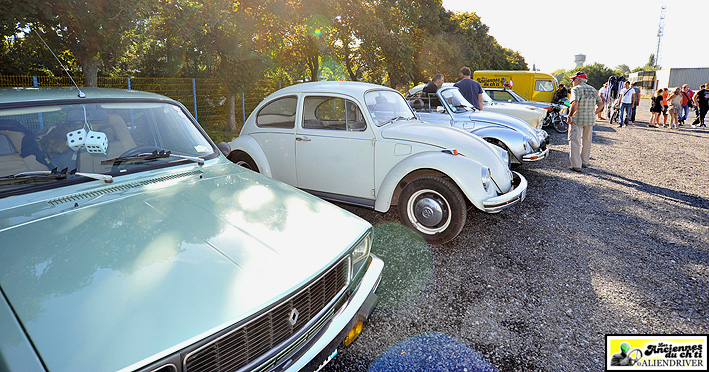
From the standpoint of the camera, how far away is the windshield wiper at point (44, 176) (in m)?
2.13

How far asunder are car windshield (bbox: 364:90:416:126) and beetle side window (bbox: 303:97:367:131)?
19cm

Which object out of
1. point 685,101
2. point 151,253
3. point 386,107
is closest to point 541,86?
point 685,101

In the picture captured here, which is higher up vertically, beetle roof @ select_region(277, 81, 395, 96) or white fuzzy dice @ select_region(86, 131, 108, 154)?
beetle roof @ select_region(277, 81, 395, 96)

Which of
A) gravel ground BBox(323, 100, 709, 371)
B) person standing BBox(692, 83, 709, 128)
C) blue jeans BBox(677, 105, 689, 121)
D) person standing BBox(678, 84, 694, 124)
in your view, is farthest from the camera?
blue jeans BBox(677, 105, 689, 121)

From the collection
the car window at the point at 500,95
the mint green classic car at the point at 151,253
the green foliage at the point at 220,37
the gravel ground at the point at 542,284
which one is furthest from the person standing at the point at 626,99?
the mint green classic car at the point at 151,253

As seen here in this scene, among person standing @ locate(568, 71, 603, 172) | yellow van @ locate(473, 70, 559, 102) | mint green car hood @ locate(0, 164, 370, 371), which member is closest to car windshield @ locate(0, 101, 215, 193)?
mint green car hood @ locate(0, 164, 370, 371)

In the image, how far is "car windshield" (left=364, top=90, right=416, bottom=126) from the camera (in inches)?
188

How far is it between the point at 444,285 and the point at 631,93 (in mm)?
17014

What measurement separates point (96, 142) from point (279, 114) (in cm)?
282

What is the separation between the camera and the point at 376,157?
457 cm

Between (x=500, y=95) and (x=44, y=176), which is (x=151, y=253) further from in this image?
(x=500, y=95)

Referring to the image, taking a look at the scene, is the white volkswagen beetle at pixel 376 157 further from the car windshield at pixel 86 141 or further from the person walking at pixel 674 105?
the person walking at pixel 674 105

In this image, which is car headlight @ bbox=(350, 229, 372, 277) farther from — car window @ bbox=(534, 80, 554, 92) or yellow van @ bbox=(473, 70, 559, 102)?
car window @ bbox=(534, 80, 554, 92)

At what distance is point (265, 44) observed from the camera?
1638 cm
